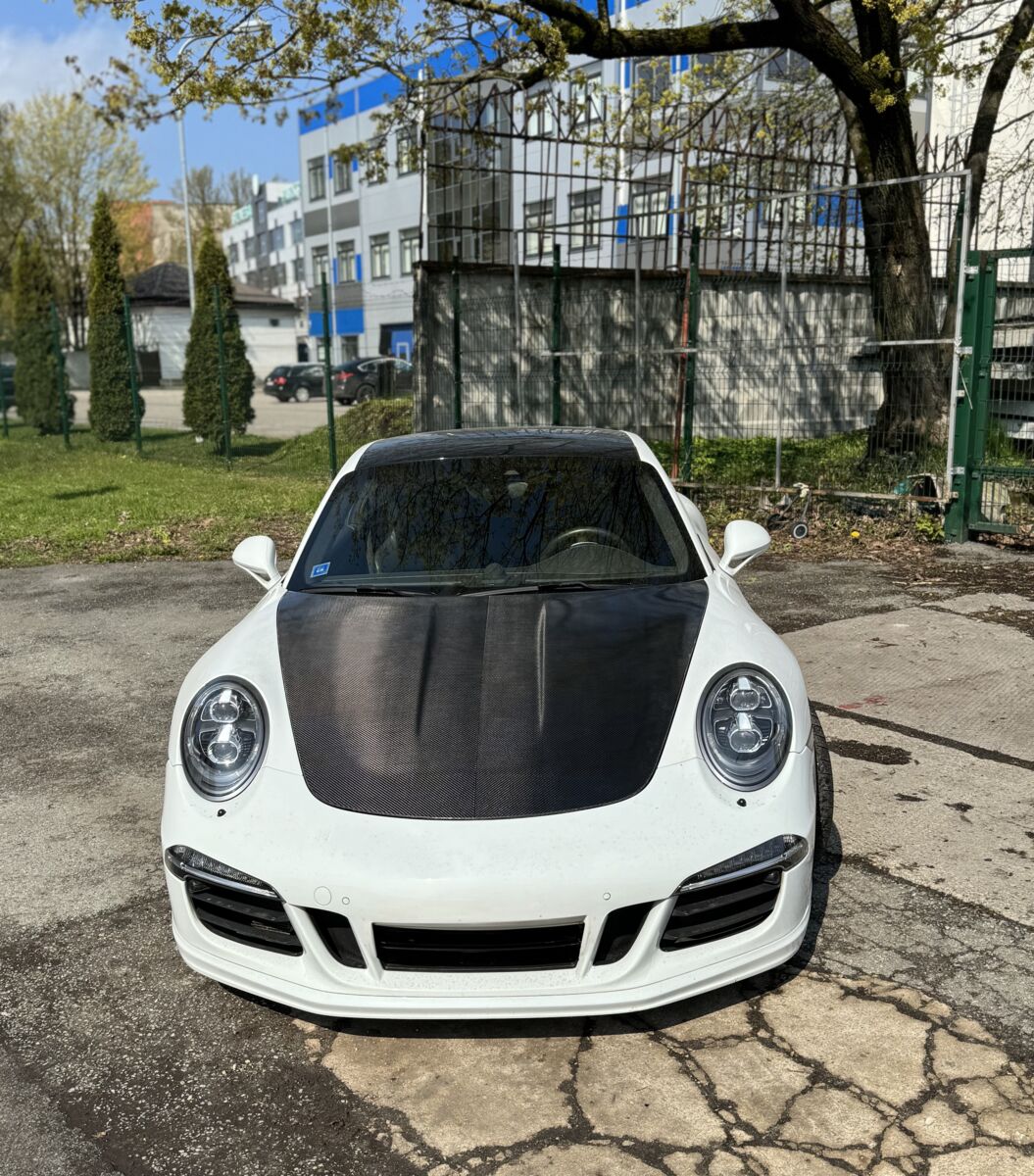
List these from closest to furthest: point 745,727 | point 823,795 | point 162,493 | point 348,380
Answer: point 745,727
point 823,795
point 162,493
point 348,380

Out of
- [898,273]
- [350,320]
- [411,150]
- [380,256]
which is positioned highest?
[380,256]

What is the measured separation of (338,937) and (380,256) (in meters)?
49.6

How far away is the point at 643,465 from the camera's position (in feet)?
14.0

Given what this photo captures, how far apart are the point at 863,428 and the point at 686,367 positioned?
3324 millimetres

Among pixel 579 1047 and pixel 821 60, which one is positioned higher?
pixel 821 60

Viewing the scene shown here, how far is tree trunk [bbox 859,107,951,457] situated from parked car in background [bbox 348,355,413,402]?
64.6ft

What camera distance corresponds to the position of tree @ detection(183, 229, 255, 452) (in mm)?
20391

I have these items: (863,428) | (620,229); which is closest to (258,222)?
(620,229)

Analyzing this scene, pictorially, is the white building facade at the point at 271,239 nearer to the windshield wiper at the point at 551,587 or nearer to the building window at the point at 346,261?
the building window at the point at 346,261

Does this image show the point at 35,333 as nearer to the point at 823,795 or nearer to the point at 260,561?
the point at 260,561

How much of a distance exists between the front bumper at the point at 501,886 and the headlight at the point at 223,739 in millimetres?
116

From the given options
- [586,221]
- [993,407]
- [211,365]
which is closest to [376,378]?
[211,365]

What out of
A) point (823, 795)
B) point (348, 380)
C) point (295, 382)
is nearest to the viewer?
point (823, 795)

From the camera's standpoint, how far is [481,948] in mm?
2539
